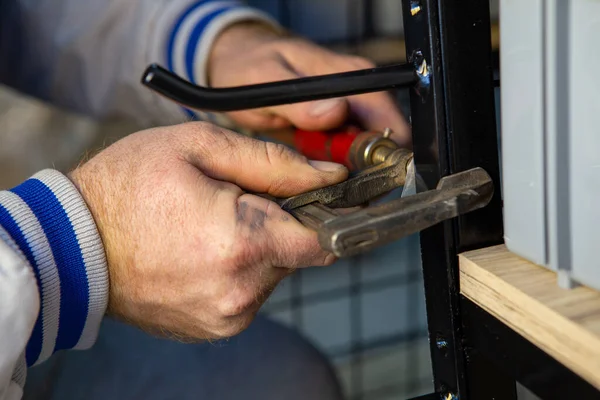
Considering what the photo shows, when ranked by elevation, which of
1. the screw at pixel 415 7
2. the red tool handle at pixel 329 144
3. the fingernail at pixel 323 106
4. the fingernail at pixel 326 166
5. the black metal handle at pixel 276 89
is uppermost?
the screw at pixel 415 7

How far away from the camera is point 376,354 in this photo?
128 centimetres

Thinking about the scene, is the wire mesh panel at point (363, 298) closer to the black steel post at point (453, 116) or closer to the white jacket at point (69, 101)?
the white jacket at point (69, 101)

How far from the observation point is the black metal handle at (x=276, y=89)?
0.98 ft

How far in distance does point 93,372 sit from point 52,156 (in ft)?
0.98

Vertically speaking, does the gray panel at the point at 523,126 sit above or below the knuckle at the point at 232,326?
above

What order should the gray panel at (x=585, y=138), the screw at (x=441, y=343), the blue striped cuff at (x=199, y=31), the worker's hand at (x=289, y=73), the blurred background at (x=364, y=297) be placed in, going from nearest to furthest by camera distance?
the gray panel at (x=585, y=138) < the screw at (x=441, y=343) < the worker's hand at (x=289, y=73) < the blue striped cuff at (x=199, y=31) < the blurred background at (x=364, y=297)

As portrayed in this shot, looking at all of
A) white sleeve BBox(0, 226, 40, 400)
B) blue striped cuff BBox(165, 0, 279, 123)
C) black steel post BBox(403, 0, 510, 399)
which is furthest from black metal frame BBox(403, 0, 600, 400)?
blue striped cuff BBox(165, 0, 279, 123)

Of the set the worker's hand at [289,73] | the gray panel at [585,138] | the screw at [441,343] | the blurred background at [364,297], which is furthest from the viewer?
the blurred background at [364,297]

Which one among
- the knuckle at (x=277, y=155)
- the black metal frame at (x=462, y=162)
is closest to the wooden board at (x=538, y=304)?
the black metal frame at (x=462, y=162)

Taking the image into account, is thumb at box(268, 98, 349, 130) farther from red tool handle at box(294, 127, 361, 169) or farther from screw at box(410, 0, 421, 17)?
screw at box(410, 0, 421, 17)

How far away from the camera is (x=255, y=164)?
0.38m

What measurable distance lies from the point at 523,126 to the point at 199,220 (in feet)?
0.57

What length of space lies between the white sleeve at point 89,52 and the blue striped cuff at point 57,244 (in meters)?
0.34

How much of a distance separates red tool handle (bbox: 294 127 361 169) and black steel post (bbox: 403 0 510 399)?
10 centimetres
